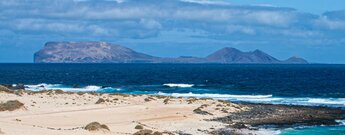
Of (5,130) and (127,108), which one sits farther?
(127,108)

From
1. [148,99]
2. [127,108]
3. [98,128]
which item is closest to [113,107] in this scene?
[127,108]

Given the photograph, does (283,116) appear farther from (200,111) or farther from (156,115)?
(156,115)

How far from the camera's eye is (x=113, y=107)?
4803 centimetres

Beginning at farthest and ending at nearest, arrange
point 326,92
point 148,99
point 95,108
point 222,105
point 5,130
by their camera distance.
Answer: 1. point 326,92
2. point 148,99
3. point 222,105
4. point 95,108
5. point 5,130

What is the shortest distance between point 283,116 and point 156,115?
10.5 meters

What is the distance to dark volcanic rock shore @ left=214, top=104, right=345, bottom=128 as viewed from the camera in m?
42.9

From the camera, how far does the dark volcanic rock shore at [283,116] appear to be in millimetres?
42906

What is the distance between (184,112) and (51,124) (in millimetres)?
14049

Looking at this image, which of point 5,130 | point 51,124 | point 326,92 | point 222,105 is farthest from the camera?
point 326,92

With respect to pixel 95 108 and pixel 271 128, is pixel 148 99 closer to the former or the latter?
pixel 95 108

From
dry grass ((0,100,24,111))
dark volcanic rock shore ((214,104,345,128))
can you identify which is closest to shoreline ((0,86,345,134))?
dark volcanic rock shore ((214,104,345,128))

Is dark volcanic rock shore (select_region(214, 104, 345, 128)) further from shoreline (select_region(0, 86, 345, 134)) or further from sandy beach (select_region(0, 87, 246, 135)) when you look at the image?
sandy beach (select_region(0, 87, 246, 135))

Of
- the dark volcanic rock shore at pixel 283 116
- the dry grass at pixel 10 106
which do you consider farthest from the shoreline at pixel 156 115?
the dry grass at pixel 10 106

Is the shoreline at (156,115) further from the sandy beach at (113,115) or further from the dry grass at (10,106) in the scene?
the dry grass at (10,106)
